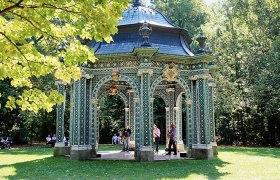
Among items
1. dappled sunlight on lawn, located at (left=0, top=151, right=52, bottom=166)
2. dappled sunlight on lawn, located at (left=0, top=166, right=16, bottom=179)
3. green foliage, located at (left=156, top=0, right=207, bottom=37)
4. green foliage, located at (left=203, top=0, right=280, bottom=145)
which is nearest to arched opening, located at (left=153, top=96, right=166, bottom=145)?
green foliage, located at (left=203, top=0, right=280, bottom=145)

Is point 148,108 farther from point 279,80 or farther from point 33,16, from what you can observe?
point 279,80

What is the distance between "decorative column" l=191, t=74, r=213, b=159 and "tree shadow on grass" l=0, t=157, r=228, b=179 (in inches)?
31.1

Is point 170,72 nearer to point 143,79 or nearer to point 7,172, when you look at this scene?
point 143,79

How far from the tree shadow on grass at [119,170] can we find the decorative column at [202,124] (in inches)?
31.1

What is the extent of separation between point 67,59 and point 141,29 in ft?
30.0

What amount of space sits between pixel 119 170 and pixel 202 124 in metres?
5.07

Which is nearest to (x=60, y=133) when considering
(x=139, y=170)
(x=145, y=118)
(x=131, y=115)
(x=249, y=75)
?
(x=131, y=115)

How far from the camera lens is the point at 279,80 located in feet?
84.5

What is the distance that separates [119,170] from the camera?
37.7 feet

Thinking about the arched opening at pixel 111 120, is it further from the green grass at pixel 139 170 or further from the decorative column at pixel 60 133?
the green grass at pixel 139 170

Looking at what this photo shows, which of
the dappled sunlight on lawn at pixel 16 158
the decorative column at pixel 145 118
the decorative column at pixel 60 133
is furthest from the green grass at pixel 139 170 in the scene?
the decorative column at pixel 60 133

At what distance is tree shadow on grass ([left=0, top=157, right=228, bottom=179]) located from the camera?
1030 cm

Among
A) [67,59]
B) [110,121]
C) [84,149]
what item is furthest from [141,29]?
[110,121]

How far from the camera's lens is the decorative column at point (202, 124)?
14.6 m
